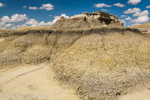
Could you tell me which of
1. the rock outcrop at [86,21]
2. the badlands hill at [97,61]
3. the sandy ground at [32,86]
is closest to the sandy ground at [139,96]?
the badlands hill at [97,61]

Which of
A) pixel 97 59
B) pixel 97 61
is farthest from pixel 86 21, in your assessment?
pixel 97 61

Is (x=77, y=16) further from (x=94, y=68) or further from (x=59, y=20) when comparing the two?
(x=94, y=68)

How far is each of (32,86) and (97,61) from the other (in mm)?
8040

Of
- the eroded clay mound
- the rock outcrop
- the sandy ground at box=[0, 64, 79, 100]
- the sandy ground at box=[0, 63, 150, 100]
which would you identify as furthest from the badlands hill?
the rock outcrop

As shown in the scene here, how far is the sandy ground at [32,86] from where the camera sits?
918 centimetres

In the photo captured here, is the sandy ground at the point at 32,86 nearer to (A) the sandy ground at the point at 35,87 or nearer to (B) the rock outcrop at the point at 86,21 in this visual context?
(A) the sandy ground at the point at 35,87

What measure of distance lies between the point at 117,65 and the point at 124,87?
2.35 m

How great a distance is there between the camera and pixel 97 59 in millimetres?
11195

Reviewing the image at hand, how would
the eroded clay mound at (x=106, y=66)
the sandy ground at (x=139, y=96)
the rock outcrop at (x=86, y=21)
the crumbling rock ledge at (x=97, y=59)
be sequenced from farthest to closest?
the rock outcrop at (x=86, y=21)
the crumbling rock ledge at (x=97, y=59)
the eroded clay mound at (x=106, y=66)
the sandy ground at (x=139, y=96)

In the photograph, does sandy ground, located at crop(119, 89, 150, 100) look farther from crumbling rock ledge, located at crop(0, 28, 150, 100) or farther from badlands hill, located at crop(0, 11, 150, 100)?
crumbling rock ledge, located at crop(0, 28, 150, 100)

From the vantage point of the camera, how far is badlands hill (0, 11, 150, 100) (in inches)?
355

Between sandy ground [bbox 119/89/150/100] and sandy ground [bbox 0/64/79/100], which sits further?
sandy ground [bbox 0/64/79/100]

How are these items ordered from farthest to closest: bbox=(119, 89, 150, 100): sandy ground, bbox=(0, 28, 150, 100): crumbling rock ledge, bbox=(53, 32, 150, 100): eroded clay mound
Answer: bbox=(0, 28, 150, 100): crumbling rock ledge → bbox=(53, 32, 150, 100): eroded clay mound → bbox=(119, 89, 150, 100): sandy ground

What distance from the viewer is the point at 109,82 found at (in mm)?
9094
